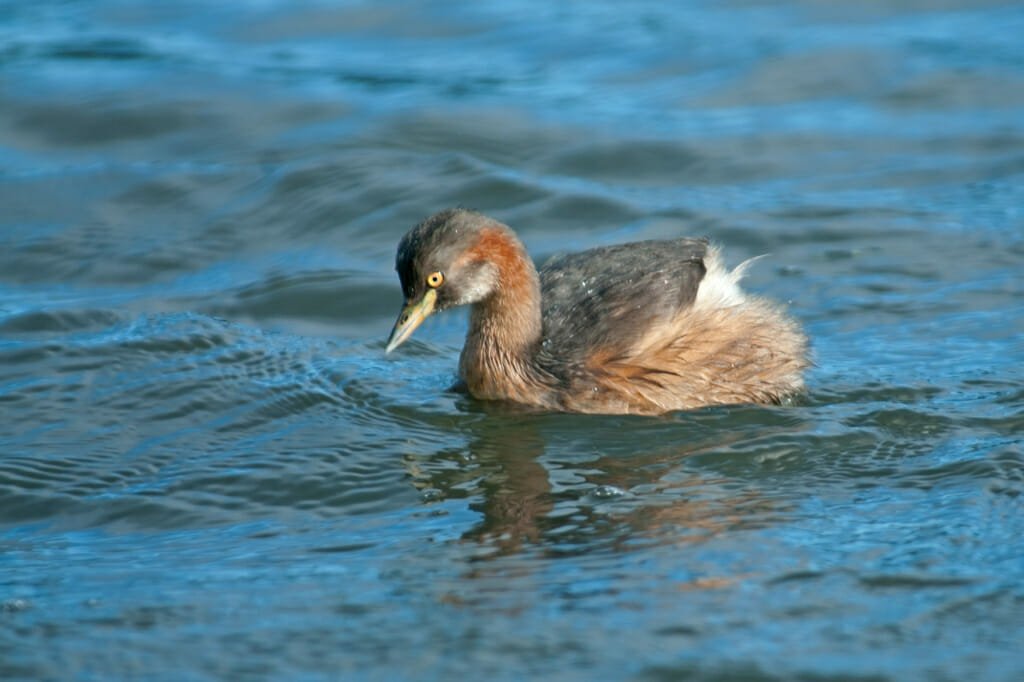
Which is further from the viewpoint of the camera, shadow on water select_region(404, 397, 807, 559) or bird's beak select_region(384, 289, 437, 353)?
bird's beak select_region(384, 289, 437, 353)

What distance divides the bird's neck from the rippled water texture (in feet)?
0.54

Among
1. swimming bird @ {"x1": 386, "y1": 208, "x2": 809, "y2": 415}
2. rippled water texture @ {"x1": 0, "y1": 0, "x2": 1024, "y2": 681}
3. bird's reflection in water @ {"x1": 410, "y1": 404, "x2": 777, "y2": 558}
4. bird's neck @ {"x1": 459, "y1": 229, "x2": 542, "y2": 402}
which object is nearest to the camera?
rippled water texture @ {"x1": 0, "y1": 0, "x2": 1024, "y2": 681}

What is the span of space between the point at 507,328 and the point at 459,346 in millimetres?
1039

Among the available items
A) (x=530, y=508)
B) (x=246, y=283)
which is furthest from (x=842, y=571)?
(x=246, y=283)

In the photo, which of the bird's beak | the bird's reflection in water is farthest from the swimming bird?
the bird's reflection in water

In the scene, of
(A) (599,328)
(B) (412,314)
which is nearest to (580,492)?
(A) (599,328)

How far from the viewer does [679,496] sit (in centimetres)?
659

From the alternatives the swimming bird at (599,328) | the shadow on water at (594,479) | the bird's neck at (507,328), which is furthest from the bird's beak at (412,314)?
the shadow on water at (594,479)

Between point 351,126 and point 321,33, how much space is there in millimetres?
2498

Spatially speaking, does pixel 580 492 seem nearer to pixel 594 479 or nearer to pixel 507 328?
pixel 594 479

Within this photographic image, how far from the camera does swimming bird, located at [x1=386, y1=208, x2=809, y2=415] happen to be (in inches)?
302

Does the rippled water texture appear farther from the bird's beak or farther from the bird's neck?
the bird's beak

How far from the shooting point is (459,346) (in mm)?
8875

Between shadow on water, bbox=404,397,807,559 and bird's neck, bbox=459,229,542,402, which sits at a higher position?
bird's neck, bbox=459,229,542,402
